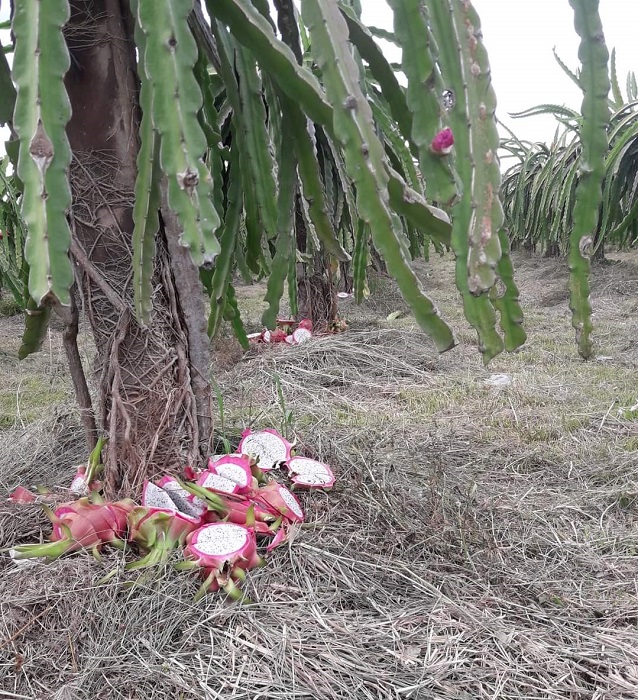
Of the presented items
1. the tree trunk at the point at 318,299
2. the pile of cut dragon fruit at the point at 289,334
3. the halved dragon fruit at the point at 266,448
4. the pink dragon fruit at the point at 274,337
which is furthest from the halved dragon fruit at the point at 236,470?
the tree trunk at the point at 318,299

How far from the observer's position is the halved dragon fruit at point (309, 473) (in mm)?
1361

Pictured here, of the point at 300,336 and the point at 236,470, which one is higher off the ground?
the point at 236,470

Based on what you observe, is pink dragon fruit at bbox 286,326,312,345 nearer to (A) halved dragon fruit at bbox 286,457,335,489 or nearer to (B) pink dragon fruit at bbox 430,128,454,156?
(A) halved dragon fruit at bbox 286,457,335,489

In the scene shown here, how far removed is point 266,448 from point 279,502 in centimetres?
22

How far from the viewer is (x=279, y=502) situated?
49.1 inches

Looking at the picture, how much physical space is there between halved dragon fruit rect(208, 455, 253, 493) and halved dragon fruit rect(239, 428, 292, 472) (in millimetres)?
113

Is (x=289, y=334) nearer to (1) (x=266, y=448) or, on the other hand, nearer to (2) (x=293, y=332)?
(2) (x=293, y=332)

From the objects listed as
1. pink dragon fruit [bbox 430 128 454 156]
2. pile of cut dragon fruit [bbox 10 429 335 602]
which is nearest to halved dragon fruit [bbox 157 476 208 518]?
pile of cut dragon fruit [bbox 10 429 335 602]

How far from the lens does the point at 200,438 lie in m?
1.39

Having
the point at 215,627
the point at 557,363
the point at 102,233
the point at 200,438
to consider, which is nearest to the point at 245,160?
the point at 102,233

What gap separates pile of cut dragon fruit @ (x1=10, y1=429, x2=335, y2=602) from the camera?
109 centimetres

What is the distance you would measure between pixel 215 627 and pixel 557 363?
2349 mm

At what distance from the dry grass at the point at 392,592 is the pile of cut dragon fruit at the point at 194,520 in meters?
0.03

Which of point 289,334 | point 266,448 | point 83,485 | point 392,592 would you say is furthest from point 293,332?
point 392,592
